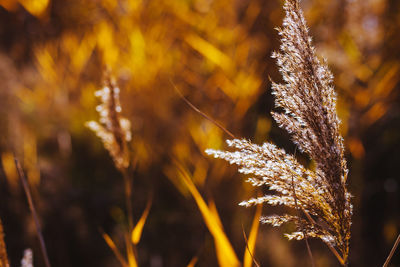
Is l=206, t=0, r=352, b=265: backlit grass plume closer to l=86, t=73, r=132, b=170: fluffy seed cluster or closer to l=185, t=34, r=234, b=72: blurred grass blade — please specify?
l=86, t=73, r=132, b=170: fluffy seed cluster

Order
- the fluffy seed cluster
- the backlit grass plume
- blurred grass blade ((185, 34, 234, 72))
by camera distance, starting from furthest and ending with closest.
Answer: blurred grass blade ((185, 34, 234, 72)) < the fluffy seed cluster < the backlit grass plume

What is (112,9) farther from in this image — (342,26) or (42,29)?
(342,26)

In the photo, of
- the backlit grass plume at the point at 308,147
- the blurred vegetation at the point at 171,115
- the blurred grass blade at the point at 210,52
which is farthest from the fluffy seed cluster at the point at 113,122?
the blurred grass blade at the point at 210,52

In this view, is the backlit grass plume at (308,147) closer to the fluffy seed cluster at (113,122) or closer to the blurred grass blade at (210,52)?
the fluffy seed cluster at (113,122)

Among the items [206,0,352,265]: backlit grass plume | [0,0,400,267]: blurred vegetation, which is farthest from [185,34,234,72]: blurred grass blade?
[206,0,352,265]: backlit grass plume

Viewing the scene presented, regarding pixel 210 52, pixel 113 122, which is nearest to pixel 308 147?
pixel 113 122
